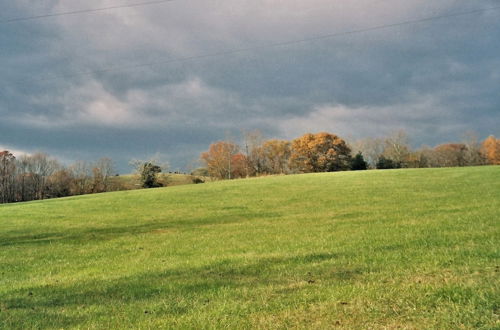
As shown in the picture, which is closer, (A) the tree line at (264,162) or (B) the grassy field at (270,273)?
(B) the grassy field at (270,273)

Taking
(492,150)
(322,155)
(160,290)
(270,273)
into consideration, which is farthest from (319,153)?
(160,290)

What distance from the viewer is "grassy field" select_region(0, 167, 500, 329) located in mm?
6156

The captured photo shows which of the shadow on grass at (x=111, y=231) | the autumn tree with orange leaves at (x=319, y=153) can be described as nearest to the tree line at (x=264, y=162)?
the autumn tree with orange leaves at (x=319, y=153)

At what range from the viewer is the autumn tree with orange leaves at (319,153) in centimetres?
10281

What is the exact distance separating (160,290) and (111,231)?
14412 millimetres

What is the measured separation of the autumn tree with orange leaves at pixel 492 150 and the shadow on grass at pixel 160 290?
11476 cm

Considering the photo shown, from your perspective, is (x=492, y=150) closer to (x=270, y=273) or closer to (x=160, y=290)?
(x=270, y=273)

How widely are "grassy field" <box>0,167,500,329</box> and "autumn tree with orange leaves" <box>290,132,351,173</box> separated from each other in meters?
81.2

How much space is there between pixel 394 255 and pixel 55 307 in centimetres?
795

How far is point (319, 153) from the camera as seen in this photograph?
105 metres

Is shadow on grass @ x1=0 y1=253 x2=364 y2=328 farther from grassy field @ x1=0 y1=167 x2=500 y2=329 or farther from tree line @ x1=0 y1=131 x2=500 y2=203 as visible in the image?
tree line @ x1=0 y1=131 x2=500 y2=203

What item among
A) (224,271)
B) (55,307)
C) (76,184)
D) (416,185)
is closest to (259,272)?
(224,271)

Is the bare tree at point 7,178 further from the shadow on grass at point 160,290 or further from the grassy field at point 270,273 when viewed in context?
the shadow on grass at point 160,290

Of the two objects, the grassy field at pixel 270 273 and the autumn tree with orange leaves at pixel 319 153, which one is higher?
the autumn tree with orange leaves at pixel 319 153
